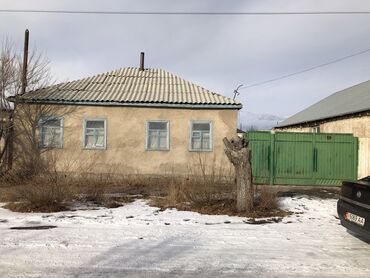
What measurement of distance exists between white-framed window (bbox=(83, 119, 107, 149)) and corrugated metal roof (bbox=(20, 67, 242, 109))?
2.86 feet

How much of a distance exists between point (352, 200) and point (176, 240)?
9.78ft

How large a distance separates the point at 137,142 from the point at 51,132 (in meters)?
3.59

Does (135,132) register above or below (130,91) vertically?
below

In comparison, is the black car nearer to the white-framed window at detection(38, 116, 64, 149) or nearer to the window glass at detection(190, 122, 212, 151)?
the window glass at detection(190, 122, 212, 151)

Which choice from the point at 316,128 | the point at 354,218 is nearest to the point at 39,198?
the point at 354,218

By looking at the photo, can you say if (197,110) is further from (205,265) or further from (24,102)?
(205,265)

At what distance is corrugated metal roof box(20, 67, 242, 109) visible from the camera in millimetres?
15227

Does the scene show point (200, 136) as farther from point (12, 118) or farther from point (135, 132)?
point (12, 118)

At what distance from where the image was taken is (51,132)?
50.4 ft

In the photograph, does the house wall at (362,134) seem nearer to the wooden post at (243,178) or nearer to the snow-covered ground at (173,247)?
the snow-covered ground at (173,247)

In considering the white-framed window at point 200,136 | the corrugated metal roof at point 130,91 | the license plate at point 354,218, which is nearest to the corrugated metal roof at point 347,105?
the corrugated metal roof at point 130,91

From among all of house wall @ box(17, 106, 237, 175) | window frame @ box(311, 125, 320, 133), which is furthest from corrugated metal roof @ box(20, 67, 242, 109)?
window frame @ box(311, 125, 320, 133)

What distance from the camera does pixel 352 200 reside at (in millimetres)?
6090

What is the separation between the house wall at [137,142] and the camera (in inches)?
602
